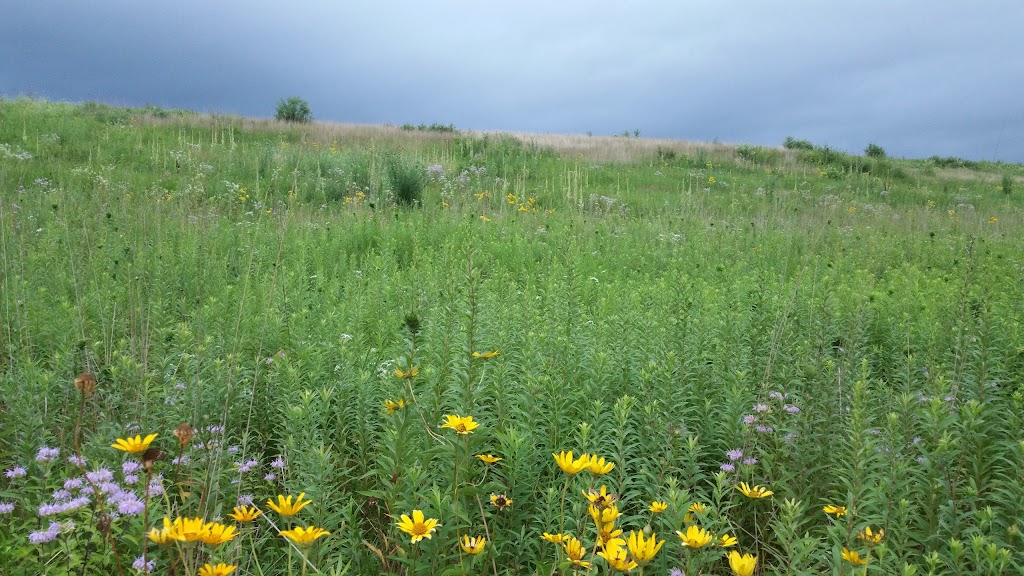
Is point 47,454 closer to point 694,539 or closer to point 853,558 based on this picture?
point 694,539

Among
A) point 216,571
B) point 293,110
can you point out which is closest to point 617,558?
point 216,571

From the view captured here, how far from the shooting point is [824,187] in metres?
16.1

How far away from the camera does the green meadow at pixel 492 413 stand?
175cm

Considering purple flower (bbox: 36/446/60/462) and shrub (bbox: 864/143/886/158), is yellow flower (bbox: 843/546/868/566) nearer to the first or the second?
purple flower (bbox: 36/446/60/462)

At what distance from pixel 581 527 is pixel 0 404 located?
3.02 m

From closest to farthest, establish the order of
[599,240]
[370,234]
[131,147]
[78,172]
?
[370,234] < [599,240] < [78,172] < [131,147]

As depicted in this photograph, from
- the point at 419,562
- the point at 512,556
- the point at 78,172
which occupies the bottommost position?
the point at 512,556

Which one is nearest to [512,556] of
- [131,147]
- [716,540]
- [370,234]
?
[716,540]

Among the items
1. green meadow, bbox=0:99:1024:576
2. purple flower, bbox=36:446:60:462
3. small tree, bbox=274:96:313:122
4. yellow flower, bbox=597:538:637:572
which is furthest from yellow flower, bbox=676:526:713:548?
small tree, bbox=274:96:313:122

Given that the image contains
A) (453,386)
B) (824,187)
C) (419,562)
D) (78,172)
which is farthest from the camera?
(824,187)

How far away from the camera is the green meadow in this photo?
1754 millimetres

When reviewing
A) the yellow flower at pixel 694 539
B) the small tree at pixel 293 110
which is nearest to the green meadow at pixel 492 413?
the yellow flower at pixel 694 539

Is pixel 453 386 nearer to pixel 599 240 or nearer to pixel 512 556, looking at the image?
pixel 512 556

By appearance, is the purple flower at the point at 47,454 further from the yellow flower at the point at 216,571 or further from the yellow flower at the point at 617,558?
the yellow flower at the point at 617,558
